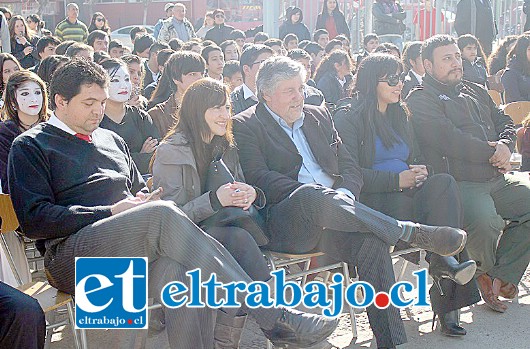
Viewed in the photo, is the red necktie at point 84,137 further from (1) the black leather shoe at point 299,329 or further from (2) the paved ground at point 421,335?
(1) the black leather shoe at point 299,329

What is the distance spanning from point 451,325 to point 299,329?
1.27 metres

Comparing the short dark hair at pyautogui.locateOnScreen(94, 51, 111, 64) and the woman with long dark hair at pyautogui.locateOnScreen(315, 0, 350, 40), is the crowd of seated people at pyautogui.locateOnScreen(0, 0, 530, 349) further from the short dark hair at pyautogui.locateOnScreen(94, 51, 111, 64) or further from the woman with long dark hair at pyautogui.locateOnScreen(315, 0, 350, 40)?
the woman with long dark hair at pyautogui.locateOnScreen(315, 0, 350, 40)

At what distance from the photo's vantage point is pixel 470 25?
36.6ft

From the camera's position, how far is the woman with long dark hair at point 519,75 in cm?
808

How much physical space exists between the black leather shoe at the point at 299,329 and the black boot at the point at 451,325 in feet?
3.59

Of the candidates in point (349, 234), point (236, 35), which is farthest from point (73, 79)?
point (236, 35)

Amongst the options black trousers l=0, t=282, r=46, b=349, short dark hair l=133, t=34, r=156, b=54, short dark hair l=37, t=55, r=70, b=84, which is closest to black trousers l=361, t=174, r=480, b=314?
black trousers l=0, t=282, r=46, b=349

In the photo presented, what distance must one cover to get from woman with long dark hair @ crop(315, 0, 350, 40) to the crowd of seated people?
6475 mm

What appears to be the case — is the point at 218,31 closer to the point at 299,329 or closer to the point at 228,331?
the point at 228,331

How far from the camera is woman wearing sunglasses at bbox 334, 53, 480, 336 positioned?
4.53 metres

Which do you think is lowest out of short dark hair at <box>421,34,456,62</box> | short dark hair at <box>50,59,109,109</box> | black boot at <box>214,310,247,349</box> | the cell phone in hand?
black boot at <box>214,310,247,349</box>

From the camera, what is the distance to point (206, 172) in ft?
13.9

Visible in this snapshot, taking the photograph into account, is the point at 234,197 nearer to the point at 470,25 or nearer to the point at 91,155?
the point at 91,155

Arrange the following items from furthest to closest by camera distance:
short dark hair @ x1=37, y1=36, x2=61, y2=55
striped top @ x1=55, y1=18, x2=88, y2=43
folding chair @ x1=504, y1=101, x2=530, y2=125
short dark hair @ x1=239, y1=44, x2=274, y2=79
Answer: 1. striped top @ x1=55, y1=18, x2=88, y2=43
2. short dark hair @ x1=37, y1=36, x2=61, y2=55
3. folding chair @ x1=504, y1=101, x2=530, y2=125
4. short dark hair @ x1=239, y1=44, x2=274, y2=79
